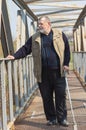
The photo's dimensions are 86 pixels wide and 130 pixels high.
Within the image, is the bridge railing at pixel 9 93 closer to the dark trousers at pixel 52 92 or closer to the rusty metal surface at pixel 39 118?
the rusty metal surface at pixel 39 118

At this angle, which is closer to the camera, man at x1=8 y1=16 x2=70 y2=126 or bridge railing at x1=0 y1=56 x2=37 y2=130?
bridge railing at x1=0 y1=56 x2=37 y2=130

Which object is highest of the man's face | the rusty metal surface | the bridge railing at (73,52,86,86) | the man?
the man's face

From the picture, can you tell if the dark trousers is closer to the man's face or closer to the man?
the man

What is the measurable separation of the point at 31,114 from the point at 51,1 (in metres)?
11.5

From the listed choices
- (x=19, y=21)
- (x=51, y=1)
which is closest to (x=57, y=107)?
(x=19, y=21)

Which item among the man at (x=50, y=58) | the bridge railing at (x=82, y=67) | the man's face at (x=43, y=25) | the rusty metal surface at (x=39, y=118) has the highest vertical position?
the man's face at (x=43, y=25)

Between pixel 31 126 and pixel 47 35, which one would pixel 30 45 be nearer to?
pixel 47 35

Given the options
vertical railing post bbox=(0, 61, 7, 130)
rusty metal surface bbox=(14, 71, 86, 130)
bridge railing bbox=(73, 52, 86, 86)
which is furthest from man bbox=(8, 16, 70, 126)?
bridge railing bbox=(73, 52, 86, 86)

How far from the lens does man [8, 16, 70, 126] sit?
8.36m

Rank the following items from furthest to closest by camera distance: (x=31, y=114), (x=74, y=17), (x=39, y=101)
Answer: (x=74, y=17), (x=39, y=101), (x=31, y=114)

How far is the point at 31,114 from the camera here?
10.6 meters

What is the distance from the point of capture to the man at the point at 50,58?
8.36m

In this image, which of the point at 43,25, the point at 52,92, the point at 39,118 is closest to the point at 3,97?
the point at 52,92

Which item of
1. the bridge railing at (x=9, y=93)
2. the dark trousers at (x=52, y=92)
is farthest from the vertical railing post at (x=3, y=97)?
the dark trousers at (x=52, y=92)
